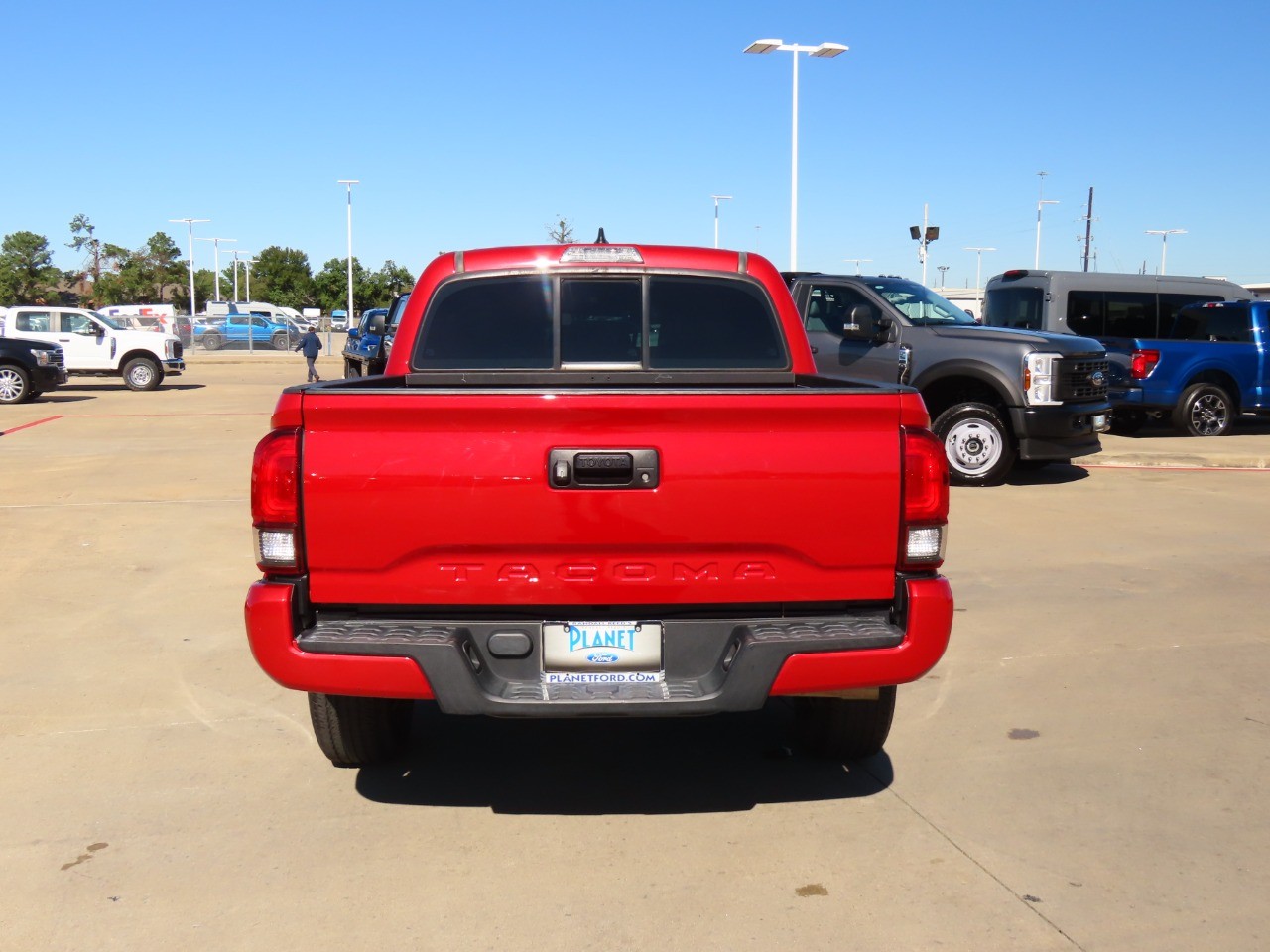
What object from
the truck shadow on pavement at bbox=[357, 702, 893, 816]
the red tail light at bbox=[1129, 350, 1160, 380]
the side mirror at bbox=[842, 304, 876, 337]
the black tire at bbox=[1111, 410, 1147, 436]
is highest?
the side mirror at bbox=[842, 304, 876, 337]

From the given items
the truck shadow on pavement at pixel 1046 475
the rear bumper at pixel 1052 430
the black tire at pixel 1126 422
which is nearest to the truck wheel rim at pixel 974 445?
the rear bumper at pixel 1052 430

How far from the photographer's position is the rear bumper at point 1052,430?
1162 cm

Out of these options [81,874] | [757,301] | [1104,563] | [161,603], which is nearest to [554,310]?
[757,301]

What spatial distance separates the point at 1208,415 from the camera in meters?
16.7

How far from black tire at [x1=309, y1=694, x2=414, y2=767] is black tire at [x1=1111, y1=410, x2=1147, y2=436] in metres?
14.6

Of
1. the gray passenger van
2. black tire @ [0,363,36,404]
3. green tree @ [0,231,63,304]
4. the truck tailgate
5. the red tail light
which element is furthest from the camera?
green tree @ [0,231,63,304]

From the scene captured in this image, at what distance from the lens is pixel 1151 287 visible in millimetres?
17031

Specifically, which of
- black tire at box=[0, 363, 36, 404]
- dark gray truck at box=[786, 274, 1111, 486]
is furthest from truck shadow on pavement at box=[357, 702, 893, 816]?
black tire at box=[0, 363, 36, 404]

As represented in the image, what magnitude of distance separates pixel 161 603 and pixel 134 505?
3810 mm

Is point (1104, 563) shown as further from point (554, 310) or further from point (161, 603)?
point (161, 603)

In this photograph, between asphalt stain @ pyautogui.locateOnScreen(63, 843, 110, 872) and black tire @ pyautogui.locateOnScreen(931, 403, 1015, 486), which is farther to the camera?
black tire @ pyautogui.locateOnScreen(931, 403, 1015, 486)

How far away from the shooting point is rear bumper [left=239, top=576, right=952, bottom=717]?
363 centimetres

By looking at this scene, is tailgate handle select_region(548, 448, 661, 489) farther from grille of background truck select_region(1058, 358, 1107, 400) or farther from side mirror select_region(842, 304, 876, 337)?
grille of background truck select_region(1058, 358, 1107, 400)

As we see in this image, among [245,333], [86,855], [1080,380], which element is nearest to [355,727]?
[86,855]
